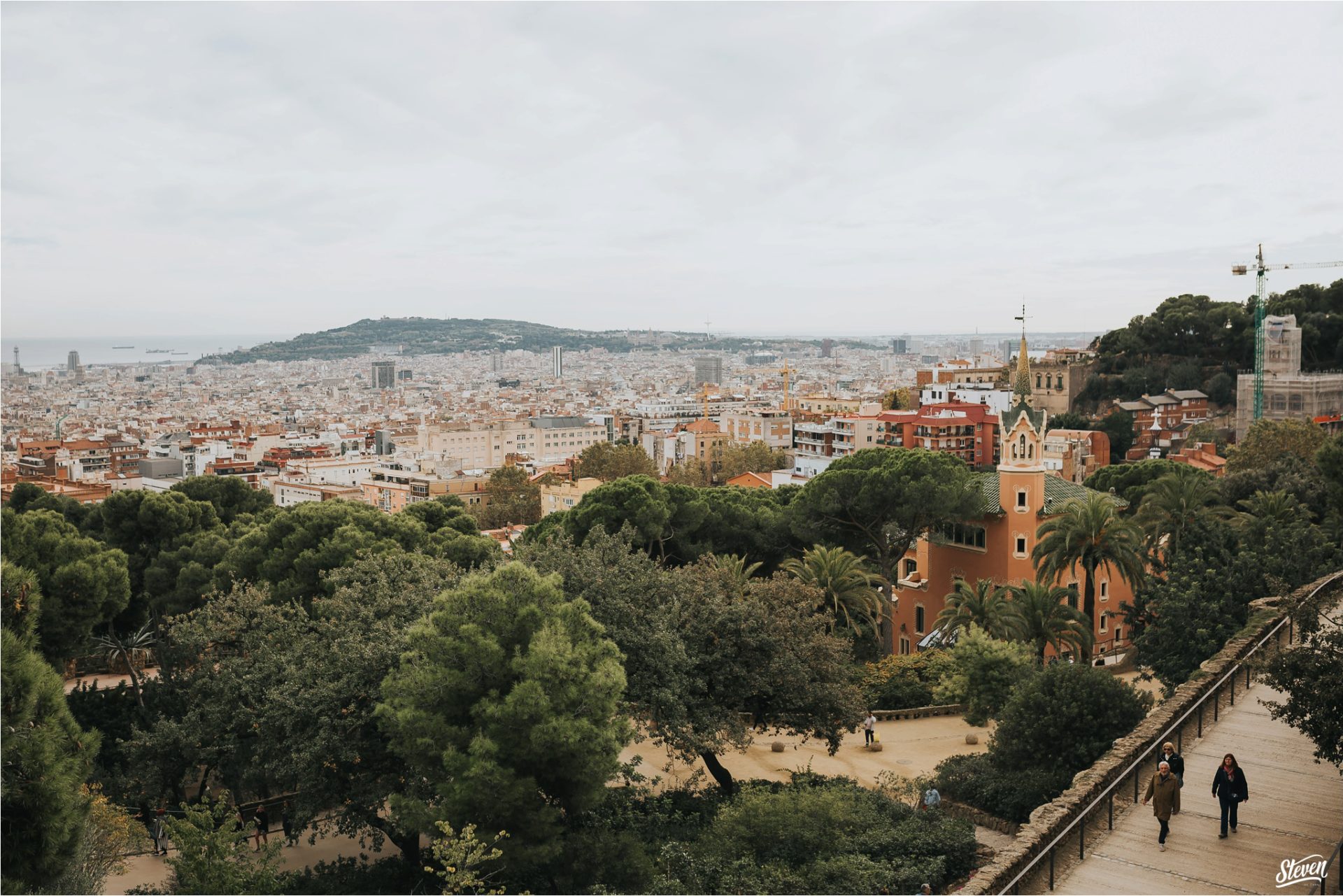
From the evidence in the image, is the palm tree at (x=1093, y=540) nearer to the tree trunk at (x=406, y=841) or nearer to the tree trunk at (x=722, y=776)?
the tree trunk at (x=722, y=776)

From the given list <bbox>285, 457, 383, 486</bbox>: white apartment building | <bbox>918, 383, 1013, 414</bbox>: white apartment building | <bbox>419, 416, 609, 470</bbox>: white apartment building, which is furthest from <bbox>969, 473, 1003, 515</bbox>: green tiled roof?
<bbox>419, 416, 609, 470</bbox>: white apartment building

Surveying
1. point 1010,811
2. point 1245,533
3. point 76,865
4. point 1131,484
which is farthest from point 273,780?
point 1131,484

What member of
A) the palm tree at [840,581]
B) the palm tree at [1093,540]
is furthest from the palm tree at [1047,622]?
the palm tree at [840,581]

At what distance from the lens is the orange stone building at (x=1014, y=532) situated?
26.8 m

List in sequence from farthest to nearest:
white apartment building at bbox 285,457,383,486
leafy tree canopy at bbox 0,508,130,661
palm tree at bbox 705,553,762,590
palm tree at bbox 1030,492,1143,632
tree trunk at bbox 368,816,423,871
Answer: white apartment building at bbox 285,457,383,486 → palm tree at bbox 1030,492,1143,632 → palm tree at bbox 705,553,762,590 → leafy tree canopy at bbox 0,508,130,661 → tree trunk at bbox 368,816,423,871

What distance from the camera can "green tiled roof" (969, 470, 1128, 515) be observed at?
2698cm

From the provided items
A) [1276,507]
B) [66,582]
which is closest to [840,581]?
[1276,507]

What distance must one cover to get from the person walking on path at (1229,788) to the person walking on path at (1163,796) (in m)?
0.33

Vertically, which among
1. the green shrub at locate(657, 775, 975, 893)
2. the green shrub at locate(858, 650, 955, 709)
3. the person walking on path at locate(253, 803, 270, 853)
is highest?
the green shrub at locate(657, 775, 975, 893)

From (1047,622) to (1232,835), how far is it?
37.3 feet

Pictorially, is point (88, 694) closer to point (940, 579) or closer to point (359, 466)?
point (940, 579)

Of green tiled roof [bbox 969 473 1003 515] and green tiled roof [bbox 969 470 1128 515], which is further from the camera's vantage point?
green tiled roof [bbox 969 473 1003 515]

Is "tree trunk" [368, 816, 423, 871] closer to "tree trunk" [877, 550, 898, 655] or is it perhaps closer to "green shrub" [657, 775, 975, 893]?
"green shrub" [657, 775, 975, 893]

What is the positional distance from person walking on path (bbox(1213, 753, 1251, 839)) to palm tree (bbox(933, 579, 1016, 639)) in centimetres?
1178
